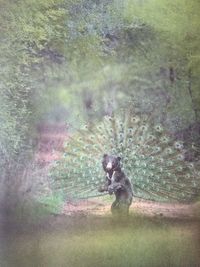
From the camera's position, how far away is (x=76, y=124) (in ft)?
4.80

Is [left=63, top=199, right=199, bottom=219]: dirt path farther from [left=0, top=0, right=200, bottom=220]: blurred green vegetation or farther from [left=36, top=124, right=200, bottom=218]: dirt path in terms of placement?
[left=0, top=0, right=200, bottom=220]: blurred green vegetation

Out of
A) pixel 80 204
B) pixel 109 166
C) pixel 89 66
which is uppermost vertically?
pixel 89 66

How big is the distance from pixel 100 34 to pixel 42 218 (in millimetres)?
536

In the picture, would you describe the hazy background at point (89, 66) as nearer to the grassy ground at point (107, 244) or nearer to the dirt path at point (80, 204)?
the dirt path at point (80, 204)

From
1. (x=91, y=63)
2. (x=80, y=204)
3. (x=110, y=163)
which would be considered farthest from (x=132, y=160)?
(x=91, y=63)

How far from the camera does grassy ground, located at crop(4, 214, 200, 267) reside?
4.67 ft

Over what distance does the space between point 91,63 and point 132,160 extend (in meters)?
0.29

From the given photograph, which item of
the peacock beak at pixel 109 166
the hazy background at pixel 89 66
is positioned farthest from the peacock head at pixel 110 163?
the hazy background at pixel 89 66

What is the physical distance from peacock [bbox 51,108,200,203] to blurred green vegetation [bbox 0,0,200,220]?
1.6 inches

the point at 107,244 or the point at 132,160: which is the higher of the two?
the point at 132,160

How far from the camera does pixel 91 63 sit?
147 cm

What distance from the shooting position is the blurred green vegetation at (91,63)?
1461 millimetres

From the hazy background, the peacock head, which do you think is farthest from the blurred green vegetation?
the peacock head

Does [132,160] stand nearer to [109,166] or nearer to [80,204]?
[109,166]
